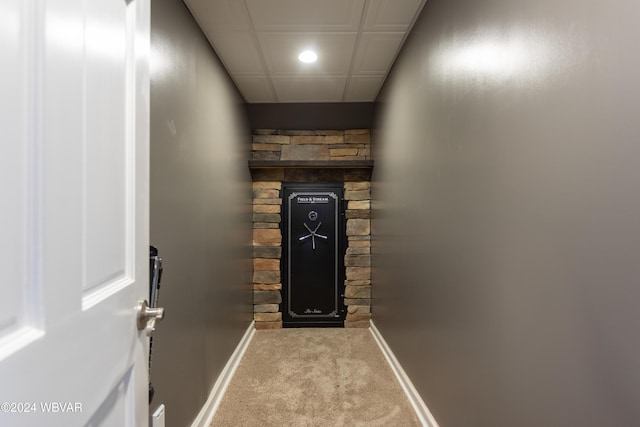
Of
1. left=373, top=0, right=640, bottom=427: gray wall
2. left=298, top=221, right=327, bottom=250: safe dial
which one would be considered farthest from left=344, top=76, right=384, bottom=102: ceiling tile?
left=298, top=221, right=327, bottom=250: safe dial

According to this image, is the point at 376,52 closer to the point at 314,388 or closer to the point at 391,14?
the point at 391,14

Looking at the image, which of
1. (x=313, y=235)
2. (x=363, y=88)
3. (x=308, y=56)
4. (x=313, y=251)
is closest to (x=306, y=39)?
(x=308, y=56)

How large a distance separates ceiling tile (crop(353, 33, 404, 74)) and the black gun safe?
1.34 meters

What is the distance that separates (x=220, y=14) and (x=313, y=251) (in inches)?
95.2

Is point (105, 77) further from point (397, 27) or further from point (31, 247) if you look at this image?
point (397, 27)

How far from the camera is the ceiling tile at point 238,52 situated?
2252mm

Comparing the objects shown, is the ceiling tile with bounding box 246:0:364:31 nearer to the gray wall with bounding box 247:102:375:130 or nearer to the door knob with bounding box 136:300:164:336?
the gray wall with bounding box 247:102:375:130

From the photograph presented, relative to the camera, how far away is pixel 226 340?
101 inches

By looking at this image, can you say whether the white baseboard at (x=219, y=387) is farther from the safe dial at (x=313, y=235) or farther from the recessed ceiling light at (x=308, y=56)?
the recessed ceiling light at (x=308, y=56)

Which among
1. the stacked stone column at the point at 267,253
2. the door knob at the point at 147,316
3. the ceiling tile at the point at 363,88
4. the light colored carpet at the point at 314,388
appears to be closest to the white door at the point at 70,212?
the door knob at the point at 147,316

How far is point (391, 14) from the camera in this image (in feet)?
6.58

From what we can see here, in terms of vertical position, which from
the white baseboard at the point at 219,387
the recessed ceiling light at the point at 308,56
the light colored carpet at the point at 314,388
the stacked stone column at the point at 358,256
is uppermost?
the recessed ceiling light at the point at 308,56

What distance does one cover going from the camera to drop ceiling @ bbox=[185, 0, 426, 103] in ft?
6.38

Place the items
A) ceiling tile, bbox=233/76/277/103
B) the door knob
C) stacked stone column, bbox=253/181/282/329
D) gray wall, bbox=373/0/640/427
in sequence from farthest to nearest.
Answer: stacked stone column, bbox=253/181/282/329 < ceiling tile, bbox=233/76/277/103 < the door knob < gray wall, bbox=373/0/640/427
